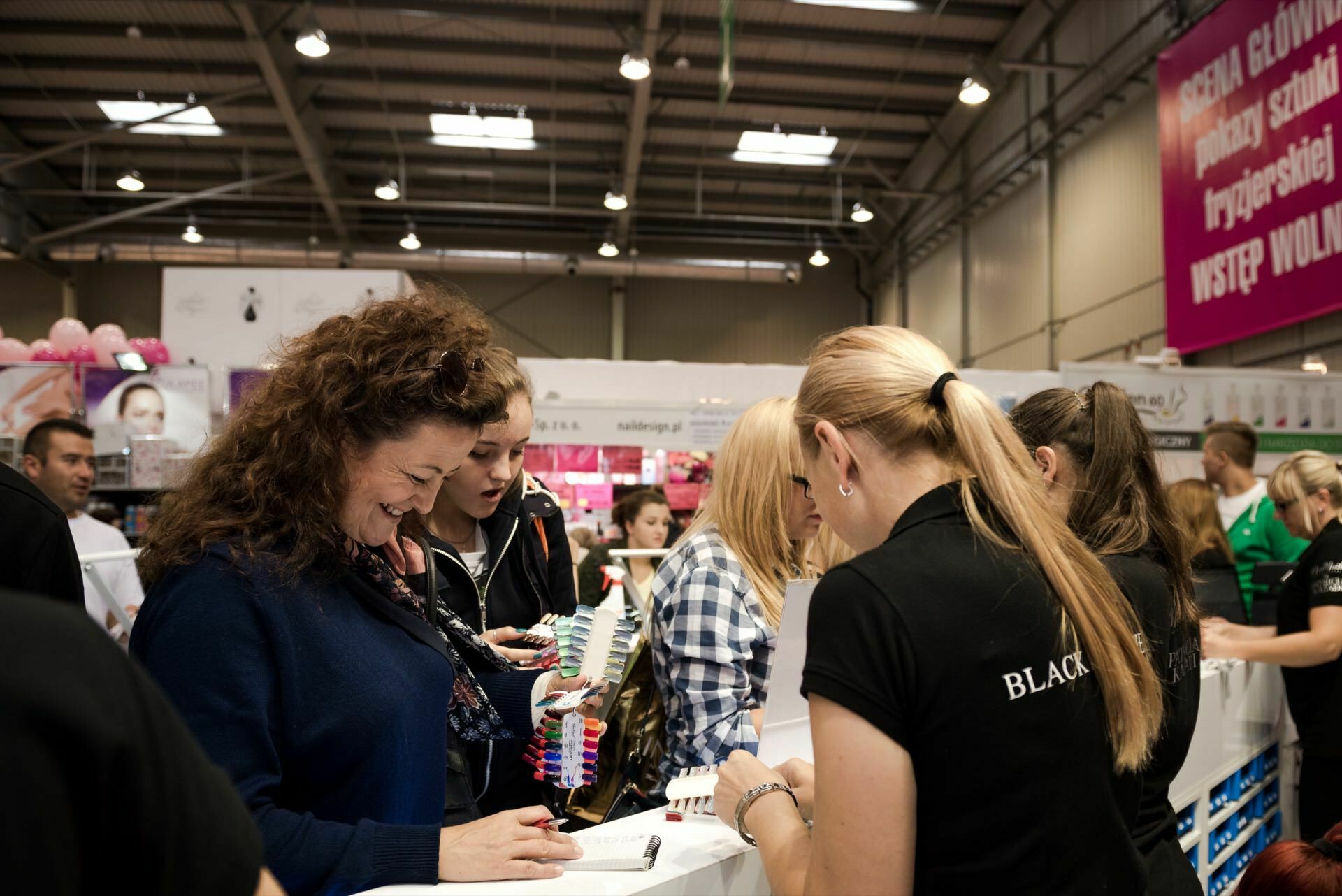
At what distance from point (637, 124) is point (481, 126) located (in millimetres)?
2065

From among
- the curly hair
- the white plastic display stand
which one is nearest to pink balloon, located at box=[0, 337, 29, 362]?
the curly hair

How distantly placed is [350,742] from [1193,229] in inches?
310

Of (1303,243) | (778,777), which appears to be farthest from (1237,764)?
(1303,243)

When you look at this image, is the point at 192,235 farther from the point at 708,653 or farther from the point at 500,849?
the point at 500,849

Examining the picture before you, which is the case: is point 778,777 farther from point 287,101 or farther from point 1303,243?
point 287,101

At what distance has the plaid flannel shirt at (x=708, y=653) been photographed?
1.75 metres

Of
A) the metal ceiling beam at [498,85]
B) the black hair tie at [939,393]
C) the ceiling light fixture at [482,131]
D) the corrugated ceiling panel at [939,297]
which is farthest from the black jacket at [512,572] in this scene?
the corrugated ceiling panel at [939,297]

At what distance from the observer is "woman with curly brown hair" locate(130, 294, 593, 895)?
44.1 inches

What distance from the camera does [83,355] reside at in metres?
7.81

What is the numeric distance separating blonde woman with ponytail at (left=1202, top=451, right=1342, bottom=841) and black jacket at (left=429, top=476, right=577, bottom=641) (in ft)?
6.54

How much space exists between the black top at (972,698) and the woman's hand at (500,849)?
475 mm

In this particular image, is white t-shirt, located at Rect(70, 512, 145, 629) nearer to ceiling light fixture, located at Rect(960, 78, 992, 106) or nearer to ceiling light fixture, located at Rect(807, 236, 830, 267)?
ceiling light fixture, located at Rect(960, 78, 992, 106)

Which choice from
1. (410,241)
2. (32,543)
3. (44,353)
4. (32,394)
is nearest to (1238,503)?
(32,543)

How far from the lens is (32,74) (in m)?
10.7
